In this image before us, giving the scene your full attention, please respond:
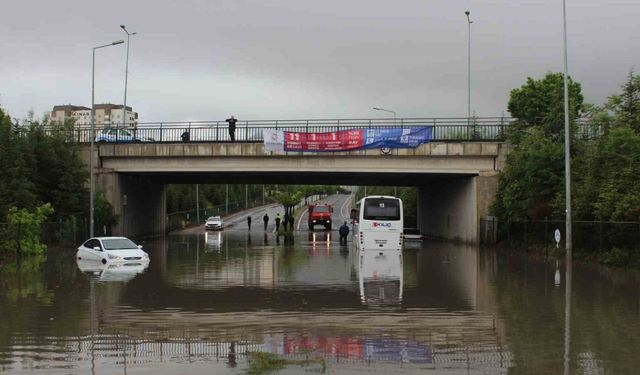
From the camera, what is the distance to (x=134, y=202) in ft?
186

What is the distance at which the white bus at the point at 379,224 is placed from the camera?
35656mm

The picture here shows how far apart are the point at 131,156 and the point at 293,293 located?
3422 cm

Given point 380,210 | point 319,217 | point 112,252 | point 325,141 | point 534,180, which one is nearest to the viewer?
point 112,252

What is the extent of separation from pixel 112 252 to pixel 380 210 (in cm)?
1384

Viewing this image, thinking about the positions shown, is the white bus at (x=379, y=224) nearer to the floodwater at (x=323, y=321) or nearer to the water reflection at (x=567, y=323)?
the floodwater at (x=323, y=321)

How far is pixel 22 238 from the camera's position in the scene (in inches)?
1340

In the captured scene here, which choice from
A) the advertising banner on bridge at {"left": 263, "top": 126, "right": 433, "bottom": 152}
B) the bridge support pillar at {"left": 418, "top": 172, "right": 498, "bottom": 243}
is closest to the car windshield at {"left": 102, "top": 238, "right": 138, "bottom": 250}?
the advertising banner on bridge at {"left": 263, "top": 126, "right": 433, "bottom": 152}

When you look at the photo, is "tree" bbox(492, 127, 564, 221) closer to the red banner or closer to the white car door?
the red banner

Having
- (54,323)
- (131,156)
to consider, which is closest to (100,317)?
(54,323)

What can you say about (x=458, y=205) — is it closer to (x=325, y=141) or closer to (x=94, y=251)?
(x=325, y=141)

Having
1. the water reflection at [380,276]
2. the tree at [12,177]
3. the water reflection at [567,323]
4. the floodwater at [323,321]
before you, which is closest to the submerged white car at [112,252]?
the floodwater at [323,321]

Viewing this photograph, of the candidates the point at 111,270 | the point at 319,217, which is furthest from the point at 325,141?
the point at 319,217

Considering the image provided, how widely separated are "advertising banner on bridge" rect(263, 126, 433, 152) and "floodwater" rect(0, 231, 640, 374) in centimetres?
2142

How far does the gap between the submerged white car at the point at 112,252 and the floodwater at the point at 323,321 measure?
303 cm
